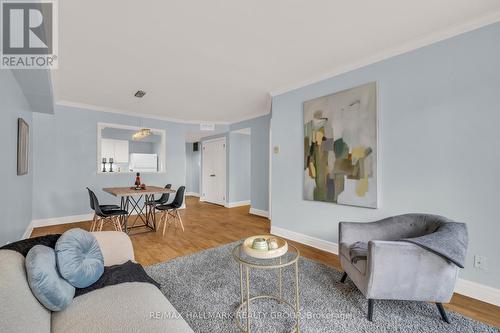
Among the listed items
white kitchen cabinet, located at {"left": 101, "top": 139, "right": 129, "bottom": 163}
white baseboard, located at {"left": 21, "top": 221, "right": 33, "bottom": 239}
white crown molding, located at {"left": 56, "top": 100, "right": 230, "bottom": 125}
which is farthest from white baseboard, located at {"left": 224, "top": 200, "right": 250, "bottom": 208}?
white baseboard, located at {"left": 21, "top": 221, "right": 33, "bottom": 239}

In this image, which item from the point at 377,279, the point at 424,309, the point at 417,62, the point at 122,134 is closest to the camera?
the point at 377,279

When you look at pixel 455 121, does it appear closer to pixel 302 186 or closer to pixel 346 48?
pixel 346 48

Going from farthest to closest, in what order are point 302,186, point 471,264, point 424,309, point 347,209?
point 302,186 < point 347,209 < point 471,264 < point 424,309

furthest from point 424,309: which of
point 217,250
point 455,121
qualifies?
point 217,250

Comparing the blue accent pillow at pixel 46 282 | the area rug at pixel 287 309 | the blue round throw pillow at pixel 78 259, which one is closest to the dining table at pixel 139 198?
the area rug at pixel 287 309

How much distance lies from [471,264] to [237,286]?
2.25 m

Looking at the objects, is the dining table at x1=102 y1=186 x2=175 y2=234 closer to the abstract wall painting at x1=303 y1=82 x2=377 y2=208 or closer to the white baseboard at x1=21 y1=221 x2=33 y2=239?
the white baseboard at x1=21 y1=221 x2=33 y2=239

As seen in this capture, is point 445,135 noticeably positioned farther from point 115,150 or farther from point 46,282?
point 115,150

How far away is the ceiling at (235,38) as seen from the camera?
1.92m

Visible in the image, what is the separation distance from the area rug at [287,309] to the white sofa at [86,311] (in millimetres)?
636

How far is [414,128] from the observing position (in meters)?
2.45

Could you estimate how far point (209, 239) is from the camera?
144 inches

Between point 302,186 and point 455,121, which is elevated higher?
point 455,121

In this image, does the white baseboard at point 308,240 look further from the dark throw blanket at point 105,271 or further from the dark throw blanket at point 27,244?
the dark throw blanket at point 27,244
